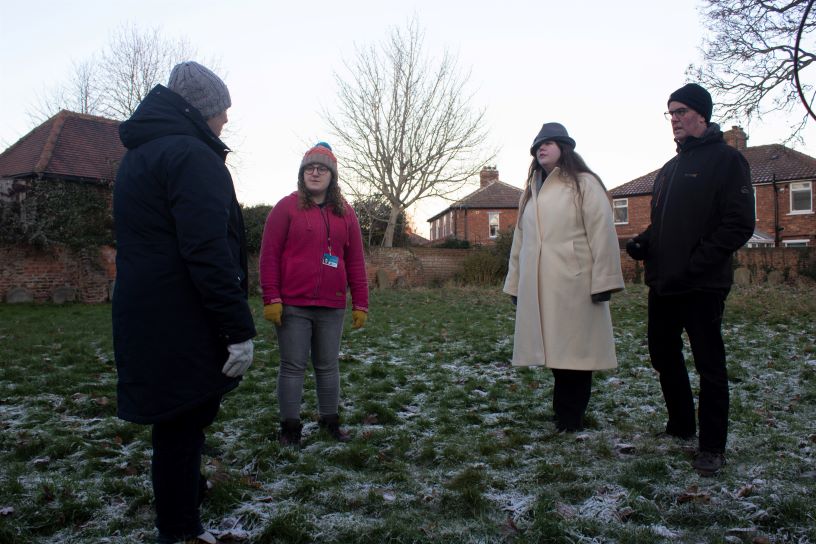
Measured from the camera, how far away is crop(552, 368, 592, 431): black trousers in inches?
167

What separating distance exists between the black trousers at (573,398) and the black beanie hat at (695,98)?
178cm

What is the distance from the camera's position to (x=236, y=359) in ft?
7.97

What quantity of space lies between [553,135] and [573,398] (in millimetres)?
1774

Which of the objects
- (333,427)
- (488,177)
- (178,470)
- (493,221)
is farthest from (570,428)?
(488,177)

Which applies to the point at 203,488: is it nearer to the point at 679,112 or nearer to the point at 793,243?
the point at 679,112

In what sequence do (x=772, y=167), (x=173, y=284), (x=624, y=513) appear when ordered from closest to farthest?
(x=173, y=284), (x=624, y=513), (x=772, y=167)

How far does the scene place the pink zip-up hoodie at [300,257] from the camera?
3.98 meters

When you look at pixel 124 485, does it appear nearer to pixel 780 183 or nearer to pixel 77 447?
pixel 77 447

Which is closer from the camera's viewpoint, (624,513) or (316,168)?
(624,513)

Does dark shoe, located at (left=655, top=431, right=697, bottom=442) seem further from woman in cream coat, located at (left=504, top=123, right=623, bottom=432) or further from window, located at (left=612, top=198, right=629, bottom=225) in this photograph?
window, located at (left=612, top=198, right=629, bottom=225)

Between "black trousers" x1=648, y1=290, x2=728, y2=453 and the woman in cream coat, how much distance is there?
344 millimetres

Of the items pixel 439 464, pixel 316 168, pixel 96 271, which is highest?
pixel 316 168

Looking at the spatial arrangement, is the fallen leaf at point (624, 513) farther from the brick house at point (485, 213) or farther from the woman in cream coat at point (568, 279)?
the brick house at point (485, 213)

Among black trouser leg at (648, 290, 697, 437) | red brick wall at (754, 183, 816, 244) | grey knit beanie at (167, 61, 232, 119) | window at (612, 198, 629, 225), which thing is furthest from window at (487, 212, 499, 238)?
grey knit beanie at (167, 61, 232, 119)
